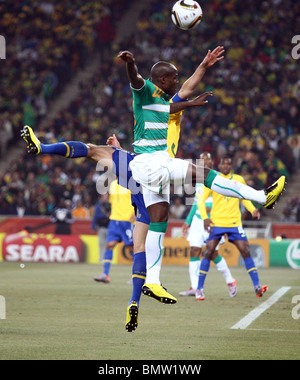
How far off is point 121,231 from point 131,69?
9.01 metres

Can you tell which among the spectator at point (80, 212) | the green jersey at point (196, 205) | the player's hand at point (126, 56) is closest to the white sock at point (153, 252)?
the player's hand at point (126, 56)

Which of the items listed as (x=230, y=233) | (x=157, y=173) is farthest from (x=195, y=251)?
(x=157, y=173)

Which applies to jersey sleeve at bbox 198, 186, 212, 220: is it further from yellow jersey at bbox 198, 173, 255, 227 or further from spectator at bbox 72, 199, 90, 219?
spectator at bbox 72, 199, 90, 219

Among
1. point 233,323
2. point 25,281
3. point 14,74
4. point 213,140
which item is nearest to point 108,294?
point 25,281

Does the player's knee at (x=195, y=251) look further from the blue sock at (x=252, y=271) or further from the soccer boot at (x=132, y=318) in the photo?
the soccer boot at (x=132, y=318)

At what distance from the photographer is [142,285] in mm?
8148

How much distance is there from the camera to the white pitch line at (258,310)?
9.81m

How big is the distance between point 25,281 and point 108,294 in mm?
2999

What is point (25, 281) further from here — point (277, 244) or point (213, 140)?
point (213, 140)

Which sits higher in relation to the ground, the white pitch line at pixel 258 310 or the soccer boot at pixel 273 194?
the soccer boot at pixel 273 194

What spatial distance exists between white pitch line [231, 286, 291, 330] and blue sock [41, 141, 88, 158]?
10.8 feet

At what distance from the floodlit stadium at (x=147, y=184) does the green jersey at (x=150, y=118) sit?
17mm

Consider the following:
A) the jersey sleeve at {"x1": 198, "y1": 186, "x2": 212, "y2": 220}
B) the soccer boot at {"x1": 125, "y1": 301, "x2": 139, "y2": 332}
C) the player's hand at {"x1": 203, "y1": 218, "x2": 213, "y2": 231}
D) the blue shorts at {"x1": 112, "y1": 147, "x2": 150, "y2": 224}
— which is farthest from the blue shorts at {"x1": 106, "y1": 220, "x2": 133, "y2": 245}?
the soccer boot at {"x1": 125, "y1": 301, "x2": 139, "y2": 332}

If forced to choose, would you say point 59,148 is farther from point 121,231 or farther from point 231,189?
point 121,231
